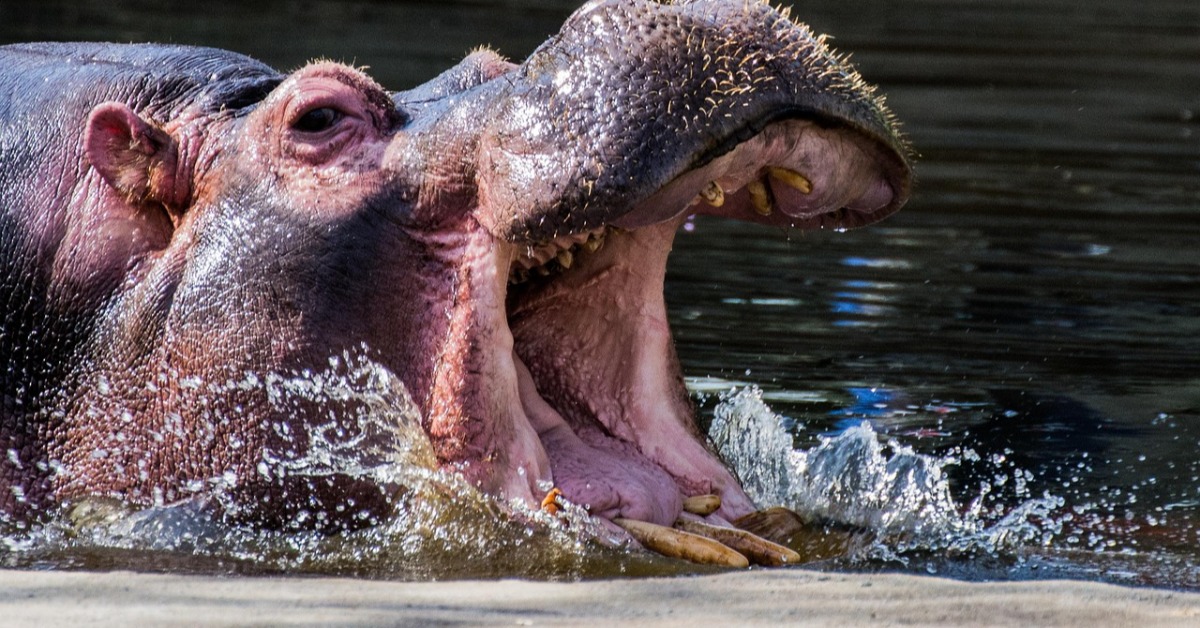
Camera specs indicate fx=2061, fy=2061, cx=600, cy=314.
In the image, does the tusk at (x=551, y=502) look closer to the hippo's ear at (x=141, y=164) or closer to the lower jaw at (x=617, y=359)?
the lower jaw at (x=617, y=359)

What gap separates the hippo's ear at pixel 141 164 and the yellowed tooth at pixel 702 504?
3.99 ft

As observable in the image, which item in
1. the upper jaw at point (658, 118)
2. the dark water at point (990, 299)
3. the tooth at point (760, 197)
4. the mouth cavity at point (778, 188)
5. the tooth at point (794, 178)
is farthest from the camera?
the dark water at point (990, 299)

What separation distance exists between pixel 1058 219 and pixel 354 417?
6.20m

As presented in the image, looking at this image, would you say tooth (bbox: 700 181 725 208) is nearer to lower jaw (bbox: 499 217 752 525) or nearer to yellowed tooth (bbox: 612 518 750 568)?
lower jaw (bbox: 499 217 752 525)

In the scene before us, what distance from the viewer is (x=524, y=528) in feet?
13.1

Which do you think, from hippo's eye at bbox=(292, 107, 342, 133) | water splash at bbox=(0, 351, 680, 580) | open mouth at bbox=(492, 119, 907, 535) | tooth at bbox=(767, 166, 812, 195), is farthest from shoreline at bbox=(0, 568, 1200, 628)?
hippo's eye at bbox=(292, 107, 342, 133)

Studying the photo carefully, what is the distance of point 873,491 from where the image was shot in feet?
15.9

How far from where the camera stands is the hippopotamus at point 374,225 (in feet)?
12.8

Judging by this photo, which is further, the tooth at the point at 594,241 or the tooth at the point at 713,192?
the tooth at the point at 594,241

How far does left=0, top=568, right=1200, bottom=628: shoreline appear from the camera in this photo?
3.28 metres

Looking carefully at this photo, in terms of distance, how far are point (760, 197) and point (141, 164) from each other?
4.19ft

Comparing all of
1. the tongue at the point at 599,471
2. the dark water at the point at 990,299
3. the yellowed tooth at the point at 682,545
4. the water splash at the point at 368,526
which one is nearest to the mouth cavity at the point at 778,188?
the tongue at the point at 599,471

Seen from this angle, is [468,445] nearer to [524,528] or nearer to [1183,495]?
[524,528]

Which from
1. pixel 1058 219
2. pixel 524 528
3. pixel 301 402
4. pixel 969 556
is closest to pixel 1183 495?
pixel 969 556
